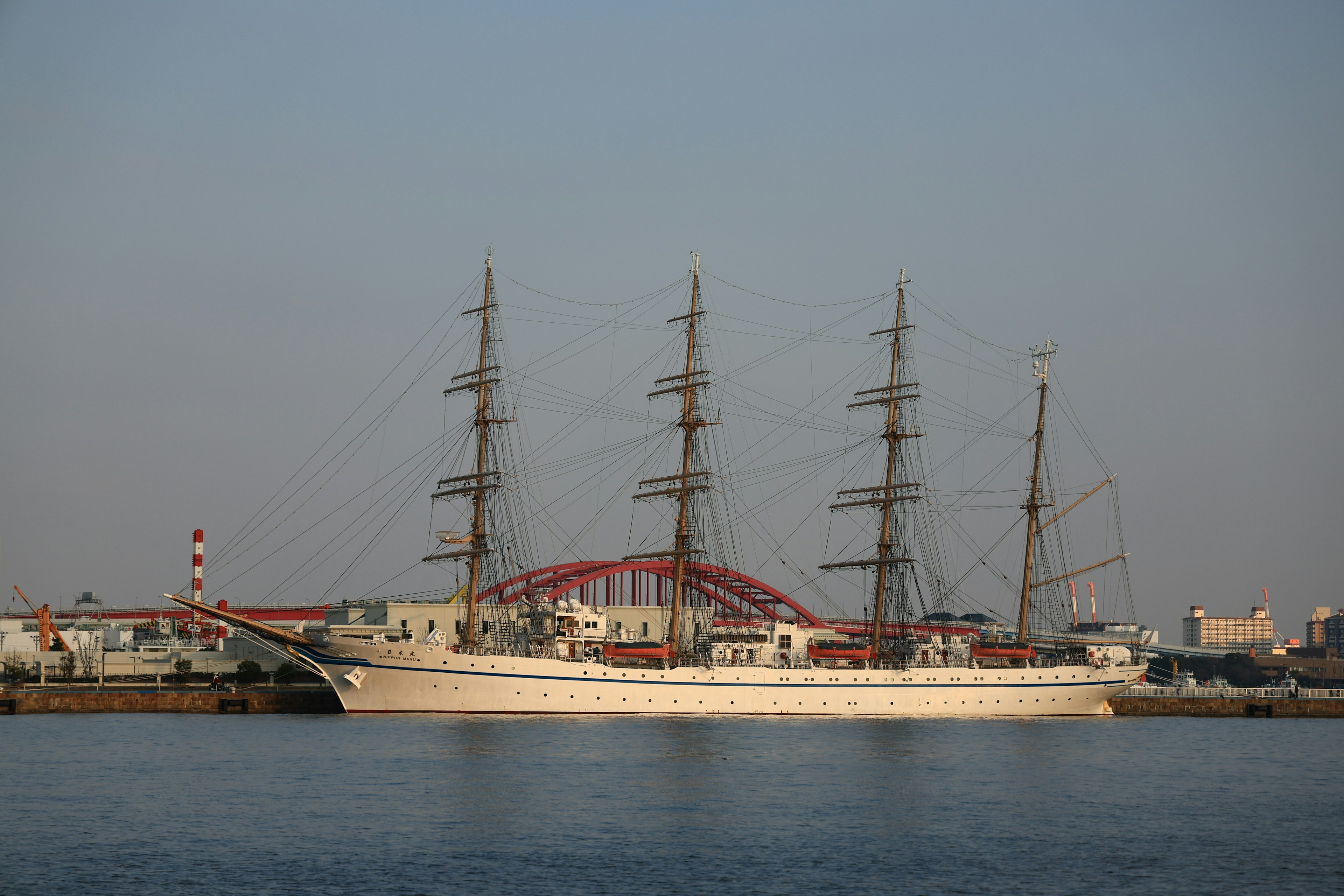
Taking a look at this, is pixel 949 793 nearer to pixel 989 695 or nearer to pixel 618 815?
pixel 618 815

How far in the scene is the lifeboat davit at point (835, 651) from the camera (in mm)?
73312

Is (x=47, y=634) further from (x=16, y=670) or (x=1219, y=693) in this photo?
(x=1219, y=693)

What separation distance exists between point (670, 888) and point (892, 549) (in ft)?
172

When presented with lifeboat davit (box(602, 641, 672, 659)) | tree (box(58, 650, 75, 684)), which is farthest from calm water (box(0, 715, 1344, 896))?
tree (box(58, 650, 75, 684))

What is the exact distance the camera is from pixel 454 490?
72125mm

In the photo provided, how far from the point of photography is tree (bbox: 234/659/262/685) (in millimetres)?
85750

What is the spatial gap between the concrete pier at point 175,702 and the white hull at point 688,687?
6.46 m

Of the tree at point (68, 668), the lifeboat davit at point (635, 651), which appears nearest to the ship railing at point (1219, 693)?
the lifeboat davit at point (635, 651)

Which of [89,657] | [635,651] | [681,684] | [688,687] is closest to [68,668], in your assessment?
[89,657]

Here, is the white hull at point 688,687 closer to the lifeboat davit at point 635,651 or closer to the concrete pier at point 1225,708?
the lifeboat davit at point 635,651

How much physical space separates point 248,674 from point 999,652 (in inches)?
2030

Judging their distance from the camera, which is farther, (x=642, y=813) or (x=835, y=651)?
(x=835, y=651)

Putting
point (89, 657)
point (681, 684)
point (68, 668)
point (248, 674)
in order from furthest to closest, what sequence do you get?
1. point (89, 657)
2. point (68, 668)
3. point (248, 674)
4. point (681, 684)

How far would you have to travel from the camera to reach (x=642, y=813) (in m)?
36.1
